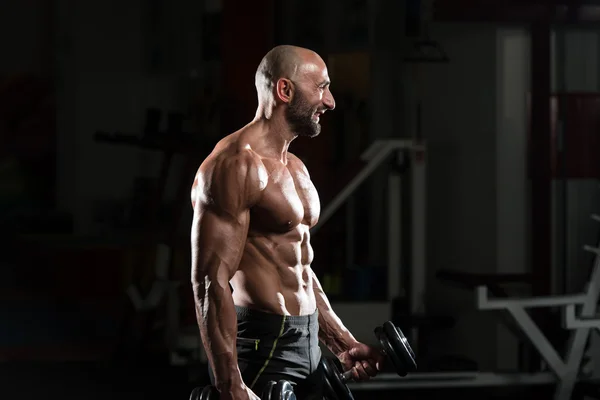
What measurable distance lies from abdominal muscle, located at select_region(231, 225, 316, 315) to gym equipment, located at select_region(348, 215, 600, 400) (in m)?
2.07

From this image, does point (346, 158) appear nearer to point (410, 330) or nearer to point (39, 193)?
point (410, 330)

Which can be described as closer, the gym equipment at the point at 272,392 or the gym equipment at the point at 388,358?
the gym equipment at the point at 272,392

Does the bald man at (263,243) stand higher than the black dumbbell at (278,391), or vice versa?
the bald man at (263,243)

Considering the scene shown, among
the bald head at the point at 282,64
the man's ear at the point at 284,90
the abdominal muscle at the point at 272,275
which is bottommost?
the abdominal muscle at the point at 272,275

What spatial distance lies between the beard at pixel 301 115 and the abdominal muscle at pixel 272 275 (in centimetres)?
17

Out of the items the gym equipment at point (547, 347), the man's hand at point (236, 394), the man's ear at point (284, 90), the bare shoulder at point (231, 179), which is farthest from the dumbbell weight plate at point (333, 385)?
the gym equipment at point (547, 347)

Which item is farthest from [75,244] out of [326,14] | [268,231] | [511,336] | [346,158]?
[268,231]

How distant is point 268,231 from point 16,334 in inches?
105

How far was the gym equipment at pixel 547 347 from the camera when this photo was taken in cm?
350

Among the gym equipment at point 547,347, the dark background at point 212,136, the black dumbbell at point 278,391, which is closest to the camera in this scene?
the black dumbbell at point 278,391

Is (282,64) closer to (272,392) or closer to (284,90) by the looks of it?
(284,90)

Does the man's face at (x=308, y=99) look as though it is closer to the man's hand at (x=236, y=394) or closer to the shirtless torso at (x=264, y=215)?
the shirtless torso at (x=264, y=215)

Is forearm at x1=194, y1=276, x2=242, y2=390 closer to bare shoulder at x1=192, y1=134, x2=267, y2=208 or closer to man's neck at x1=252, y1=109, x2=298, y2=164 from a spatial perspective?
bare shoulder at x1=192, y1=134, x2=267, y2=208

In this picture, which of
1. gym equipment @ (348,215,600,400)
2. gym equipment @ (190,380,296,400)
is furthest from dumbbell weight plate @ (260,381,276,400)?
gym equipment @ (348,215,600,400)
